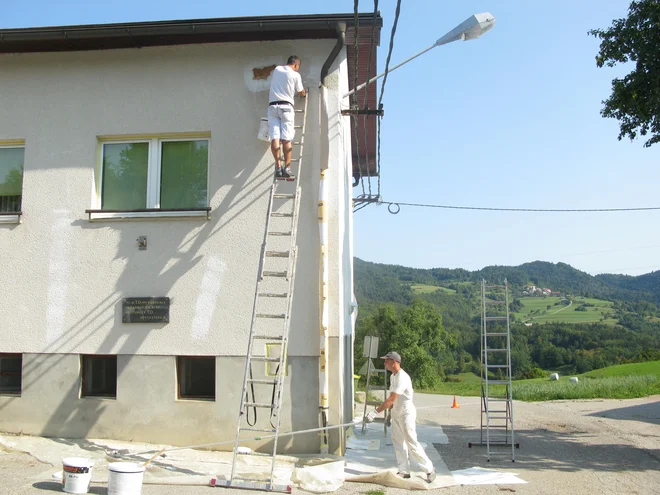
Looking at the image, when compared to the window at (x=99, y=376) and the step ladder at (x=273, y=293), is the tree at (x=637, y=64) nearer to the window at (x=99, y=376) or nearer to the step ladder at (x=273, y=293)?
the step ladder at (x=273, y=293)

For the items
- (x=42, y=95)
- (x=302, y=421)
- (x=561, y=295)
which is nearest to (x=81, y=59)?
(x=42, y=95)

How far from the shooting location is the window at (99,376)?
29.5 feet

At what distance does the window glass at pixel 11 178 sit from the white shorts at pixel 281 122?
410 cm

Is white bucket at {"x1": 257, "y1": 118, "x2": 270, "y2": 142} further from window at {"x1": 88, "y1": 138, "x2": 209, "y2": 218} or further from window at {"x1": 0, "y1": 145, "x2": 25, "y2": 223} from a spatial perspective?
window at {"x1": 0, "y1": 145, "x2": 25, "y2": 223}

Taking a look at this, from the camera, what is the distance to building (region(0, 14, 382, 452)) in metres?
8.58

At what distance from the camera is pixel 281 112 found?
8.35 metres

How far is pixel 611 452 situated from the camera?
35.5ft

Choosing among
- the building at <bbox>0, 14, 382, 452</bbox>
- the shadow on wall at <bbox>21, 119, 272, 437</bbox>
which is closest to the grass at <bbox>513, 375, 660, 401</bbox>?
the building at <bbox>0, 14, 382, 452</bbox>

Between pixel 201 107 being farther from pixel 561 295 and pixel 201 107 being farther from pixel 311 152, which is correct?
pixel 561 295

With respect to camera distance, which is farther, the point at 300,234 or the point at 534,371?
the point at 534,371

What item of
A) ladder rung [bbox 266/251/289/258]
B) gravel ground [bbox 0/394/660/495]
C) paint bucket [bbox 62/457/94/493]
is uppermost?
ladder rung [bbox 266/251/289/258]

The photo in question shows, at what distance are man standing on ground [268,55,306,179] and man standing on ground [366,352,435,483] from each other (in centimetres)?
319

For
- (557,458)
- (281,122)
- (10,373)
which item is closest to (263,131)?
(281,122)

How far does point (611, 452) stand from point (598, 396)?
15.1 m
